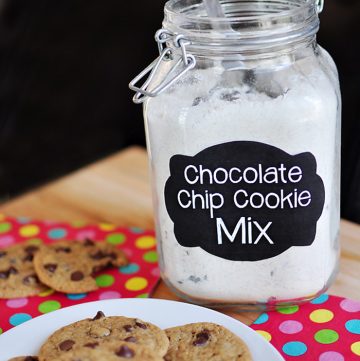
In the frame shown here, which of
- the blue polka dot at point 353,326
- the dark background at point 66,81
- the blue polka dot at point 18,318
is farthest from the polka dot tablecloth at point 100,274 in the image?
the dark background at point 66,81

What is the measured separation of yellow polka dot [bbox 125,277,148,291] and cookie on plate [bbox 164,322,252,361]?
16 centimetres

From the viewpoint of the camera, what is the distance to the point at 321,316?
2.37 ft

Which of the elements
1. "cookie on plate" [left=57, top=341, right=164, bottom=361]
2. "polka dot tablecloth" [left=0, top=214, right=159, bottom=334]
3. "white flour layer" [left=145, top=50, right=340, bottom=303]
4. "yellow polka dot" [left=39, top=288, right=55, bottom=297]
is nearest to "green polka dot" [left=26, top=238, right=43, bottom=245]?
"polka dot tablecloth" [left=0, top=214, right=159, bottom=334]

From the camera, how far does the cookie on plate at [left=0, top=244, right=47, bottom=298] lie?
2.63ft

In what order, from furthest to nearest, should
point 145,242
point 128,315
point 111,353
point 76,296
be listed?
point 145,242
point 76,296
point 128,315
point 111,353

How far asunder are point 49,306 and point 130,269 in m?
0.12

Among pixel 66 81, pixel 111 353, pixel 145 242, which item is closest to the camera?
pixel 111 353

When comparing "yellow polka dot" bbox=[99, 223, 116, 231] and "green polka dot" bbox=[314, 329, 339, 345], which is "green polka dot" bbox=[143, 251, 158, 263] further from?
"green polka dot" bbox=[314, 329, 339, 345]

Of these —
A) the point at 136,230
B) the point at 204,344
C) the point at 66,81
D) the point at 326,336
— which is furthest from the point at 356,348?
the point at 66,81

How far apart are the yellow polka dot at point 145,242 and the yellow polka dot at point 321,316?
10.6 inches

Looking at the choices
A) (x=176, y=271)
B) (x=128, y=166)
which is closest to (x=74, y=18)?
(x=128, y=166)

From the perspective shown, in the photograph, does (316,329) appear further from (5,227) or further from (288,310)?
(5,227)

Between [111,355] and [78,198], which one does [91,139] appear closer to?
[78,198]

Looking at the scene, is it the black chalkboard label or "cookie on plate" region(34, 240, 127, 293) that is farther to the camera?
"cookie on plate" region(34, 240, 127, 293)
